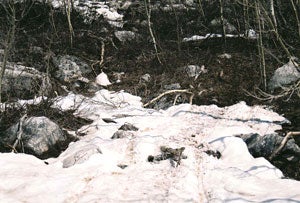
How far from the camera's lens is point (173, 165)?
4945 millimetres

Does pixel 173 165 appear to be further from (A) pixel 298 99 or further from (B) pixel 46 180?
(A) pixel 298 99

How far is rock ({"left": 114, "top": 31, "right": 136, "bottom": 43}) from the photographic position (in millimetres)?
11945

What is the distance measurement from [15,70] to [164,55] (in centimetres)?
380

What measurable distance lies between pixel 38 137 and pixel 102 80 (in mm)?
4100

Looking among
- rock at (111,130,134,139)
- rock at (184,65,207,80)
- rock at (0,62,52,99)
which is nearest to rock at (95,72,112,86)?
rock at (0,62,52,99)

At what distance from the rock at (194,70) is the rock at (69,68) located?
8.13ft

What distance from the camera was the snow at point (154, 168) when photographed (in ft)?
13.7

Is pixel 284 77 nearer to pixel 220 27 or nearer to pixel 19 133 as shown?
pixel 220 27

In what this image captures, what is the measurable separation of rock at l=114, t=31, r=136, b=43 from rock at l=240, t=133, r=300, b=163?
7025 mm

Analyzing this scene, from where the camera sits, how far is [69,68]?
9797 mm

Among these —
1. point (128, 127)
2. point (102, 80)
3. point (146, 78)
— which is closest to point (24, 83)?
point (102, 80)


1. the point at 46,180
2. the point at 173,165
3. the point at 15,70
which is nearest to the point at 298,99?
the point at 173,165

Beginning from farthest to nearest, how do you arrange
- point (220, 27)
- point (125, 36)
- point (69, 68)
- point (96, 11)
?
point (96, 11) < point (125, 36) < point (220, 27) < point (69, 68)

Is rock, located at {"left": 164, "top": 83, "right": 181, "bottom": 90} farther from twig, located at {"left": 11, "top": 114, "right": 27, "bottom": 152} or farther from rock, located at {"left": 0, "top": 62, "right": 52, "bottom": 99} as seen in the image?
twig, located at {"left": 11, "top": 114, "right": 27, "bottom": 152}
